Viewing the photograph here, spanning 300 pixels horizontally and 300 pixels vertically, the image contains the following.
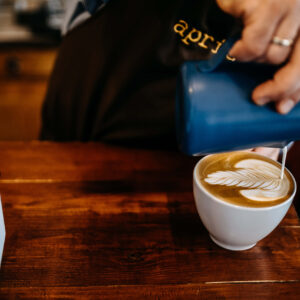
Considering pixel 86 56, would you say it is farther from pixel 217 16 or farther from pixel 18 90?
pixel 18 90

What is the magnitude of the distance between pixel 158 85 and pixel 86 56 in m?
0.30

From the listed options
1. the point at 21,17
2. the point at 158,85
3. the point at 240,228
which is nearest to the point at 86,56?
the point at 158,85

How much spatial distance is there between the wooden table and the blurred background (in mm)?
1532

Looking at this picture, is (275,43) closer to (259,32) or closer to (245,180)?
(259,32)

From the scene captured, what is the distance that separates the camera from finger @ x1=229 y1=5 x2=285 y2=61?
51 centimetres

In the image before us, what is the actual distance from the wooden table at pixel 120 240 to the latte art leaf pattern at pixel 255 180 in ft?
0.39

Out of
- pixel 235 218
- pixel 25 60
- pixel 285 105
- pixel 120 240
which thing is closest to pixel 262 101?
pixel 285 105

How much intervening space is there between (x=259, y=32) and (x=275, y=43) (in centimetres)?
3

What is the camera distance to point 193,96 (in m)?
0.54

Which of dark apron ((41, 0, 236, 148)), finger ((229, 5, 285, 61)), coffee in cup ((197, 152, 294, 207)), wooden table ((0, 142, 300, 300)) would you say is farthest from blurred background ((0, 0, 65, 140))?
finger ((229, 5, 285, 61))

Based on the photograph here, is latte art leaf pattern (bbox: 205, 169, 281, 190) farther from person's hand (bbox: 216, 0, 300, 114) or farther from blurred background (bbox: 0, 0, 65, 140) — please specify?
blurred background (bbox: 0, 0, 65, 140)

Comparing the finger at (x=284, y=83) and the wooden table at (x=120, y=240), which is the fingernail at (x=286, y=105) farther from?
the wooden table at (x=120, y=240)

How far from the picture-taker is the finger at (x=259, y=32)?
0.51 meters

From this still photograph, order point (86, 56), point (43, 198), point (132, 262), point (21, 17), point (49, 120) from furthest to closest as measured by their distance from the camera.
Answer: point (21, 17)
point (49, 120)
point (86, 56)
point (43, 198)
point (132, 262)
